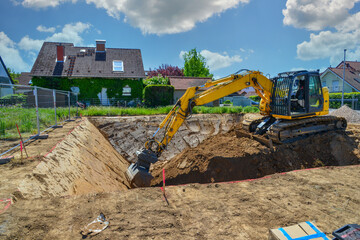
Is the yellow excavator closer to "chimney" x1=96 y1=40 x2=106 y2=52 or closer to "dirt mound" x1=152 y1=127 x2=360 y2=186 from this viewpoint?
"dirt mound" x1=152 y1=127 x2=360 y2=186

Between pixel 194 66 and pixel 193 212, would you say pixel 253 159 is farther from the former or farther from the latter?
pixel 194 66

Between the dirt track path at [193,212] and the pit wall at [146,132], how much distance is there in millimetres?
7087

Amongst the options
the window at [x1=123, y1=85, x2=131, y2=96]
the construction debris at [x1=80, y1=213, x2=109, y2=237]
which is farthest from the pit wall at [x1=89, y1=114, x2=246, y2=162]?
the window at [x1=123, y1=85, x2=131, y2=96]

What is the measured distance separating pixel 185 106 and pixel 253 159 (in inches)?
107

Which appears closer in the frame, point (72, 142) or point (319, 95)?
point (72, 142)

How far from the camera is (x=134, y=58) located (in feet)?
78.2

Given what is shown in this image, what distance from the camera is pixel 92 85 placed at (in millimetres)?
21281

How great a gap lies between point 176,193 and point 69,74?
2032 cm

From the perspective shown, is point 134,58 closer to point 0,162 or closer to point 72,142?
point 72,142

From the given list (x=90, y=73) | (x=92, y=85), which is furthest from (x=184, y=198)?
(x=90, y=73)

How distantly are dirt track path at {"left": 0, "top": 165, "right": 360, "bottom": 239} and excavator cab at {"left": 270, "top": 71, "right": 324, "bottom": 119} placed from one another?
326 cm

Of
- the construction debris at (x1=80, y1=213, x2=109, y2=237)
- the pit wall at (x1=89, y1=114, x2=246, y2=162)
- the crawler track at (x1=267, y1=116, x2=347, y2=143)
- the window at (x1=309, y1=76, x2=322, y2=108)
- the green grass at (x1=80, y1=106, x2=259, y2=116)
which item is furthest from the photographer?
the green grass at (x1=80, y1=106, x2=259, y2=116)

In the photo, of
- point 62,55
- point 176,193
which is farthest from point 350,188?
point 62,55

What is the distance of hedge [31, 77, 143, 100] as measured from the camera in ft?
66.6
